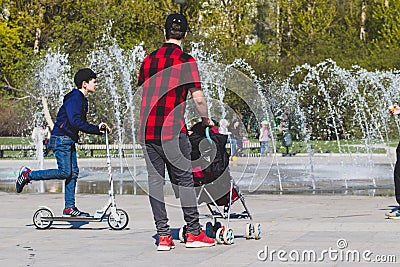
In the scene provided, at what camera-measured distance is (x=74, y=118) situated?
966cm

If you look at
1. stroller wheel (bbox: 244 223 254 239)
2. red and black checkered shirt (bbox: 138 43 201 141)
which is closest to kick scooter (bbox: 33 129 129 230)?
red and black checkered shirt (bbox: 138 43 201 141)

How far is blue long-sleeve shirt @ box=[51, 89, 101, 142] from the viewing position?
378 inches

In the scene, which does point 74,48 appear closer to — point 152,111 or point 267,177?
point 267,177

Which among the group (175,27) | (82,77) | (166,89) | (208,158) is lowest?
(208,158)

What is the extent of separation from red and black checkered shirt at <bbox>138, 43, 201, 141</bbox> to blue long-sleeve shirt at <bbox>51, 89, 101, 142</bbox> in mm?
1399

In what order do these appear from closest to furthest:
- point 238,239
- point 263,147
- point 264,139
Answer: point 238,239
point 264,139
point 263,147

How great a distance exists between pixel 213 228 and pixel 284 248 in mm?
997

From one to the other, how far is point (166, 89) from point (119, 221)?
2007 mm

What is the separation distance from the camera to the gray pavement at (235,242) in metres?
7.64

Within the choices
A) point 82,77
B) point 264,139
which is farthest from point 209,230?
point 264,139

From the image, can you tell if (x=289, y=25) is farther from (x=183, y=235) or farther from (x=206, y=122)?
(x=206, y=122)

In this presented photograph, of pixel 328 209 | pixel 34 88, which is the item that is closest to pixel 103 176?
pixel 328 209

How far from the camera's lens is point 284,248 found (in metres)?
8.14

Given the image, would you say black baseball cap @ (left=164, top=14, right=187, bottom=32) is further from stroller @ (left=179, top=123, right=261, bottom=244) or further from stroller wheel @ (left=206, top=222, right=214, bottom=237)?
stroller wheel @ (left=206, top=222, right=214, bottom=237)
